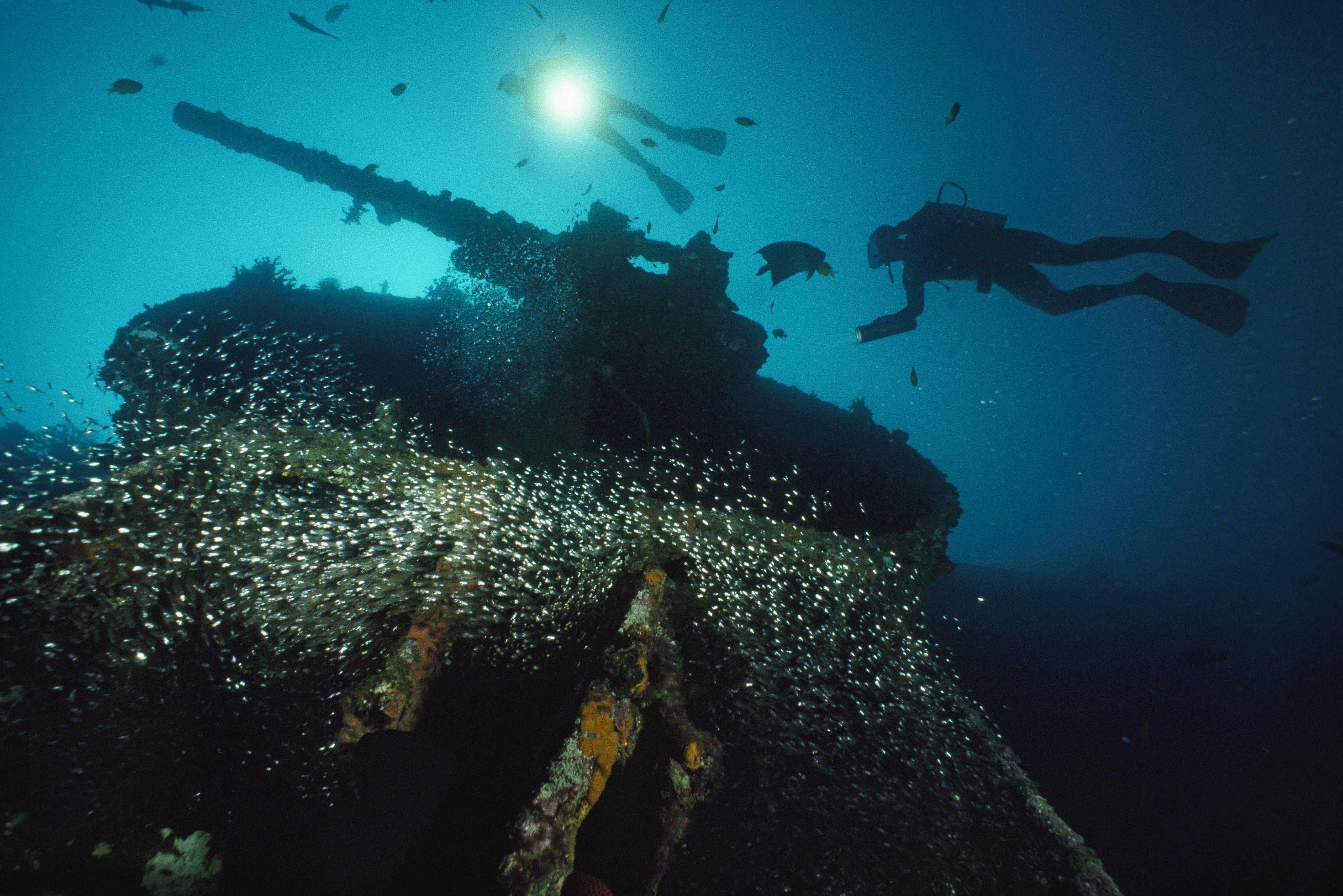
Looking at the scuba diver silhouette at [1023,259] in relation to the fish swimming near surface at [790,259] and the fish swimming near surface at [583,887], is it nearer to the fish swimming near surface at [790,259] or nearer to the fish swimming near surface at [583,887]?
the fish swimming near surface at [790,259]

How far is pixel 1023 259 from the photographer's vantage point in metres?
8.84

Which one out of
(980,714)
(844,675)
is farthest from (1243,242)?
(844,675)

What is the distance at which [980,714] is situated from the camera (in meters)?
4.05

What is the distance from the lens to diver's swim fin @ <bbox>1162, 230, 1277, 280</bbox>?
816cm

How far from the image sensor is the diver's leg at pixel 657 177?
14062mm

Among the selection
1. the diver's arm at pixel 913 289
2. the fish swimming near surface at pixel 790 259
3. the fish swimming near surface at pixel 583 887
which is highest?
the diver's arm at pixel 913 289

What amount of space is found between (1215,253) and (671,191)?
15213 millimetres

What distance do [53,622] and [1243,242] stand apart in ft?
61.9

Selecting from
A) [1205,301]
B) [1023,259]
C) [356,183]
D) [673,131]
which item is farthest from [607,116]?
[1205,301]

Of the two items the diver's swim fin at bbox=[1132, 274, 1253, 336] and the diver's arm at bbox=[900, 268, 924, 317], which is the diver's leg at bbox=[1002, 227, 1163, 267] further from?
the diver's arm at bbox=[900, 268, 924, 317]


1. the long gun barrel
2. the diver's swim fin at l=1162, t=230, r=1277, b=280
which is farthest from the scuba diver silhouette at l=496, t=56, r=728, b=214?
the diver's swim fin at l=1162, t=230, r=1277, b=280

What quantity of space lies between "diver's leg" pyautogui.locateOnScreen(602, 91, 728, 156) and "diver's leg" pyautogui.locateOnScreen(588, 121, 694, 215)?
0.75m

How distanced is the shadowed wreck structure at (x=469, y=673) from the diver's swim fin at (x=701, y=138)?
43.1ft

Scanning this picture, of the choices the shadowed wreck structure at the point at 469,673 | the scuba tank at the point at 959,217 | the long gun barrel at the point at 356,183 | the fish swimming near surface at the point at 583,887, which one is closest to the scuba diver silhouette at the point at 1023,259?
the scuba tank at the point at 959,217
